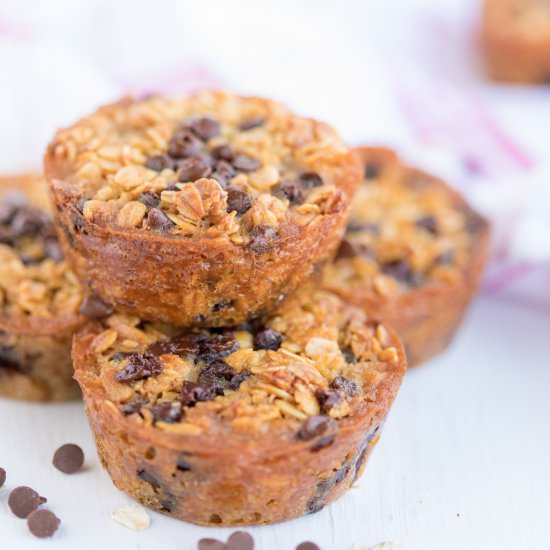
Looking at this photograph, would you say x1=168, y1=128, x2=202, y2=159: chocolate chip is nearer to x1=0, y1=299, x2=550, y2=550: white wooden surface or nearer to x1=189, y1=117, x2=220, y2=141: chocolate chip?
x1=189, y1=117, x2=220, y2=141: chocolate chip

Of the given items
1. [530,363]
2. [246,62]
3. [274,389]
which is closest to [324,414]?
[274,389]

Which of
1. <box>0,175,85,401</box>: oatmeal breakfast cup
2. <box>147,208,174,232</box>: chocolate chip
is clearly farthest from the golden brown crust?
<box>147,208,174,232</box>: chocolate chip

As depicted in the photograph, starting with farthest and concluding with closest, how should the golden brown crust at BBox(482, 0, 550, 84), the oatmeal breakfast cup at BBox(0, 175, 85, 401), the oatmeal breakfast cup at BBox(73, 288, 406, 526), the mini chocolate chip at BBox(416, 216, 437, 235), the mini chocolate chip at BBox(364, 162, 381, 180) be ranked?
the golden brown crust at BBox(482, 0, 550, 84)
the mini chocolate chip at BBox(364, 162, 381, 180)
the mini chocolate chip at BBox(416, 216, 437, 235)
the oatmeal breakfast cup at BBox(0, 175, 85, 401)
the oatmeal breakfast cup at BBox(73, 288, 406, 526)

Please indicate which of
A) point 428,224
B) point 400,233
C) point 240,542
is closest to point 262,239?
point 240,542

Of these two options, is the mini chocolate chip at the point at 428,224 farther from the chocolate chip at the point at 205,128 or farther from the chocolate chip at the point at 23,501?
the chocolate chip at the point at 23,501

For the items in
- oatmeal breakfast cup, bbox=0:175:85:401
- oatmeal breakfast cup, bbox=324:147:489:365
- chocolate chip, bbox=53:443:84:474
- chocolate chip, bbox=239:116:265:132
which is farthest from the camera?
oatmeal breakfast cup, bbox=324:147:489:365

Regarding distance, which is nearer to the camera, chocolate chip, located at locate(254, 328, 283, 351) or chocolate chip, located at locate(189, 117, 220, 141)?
chocolate chip, located at locate(254, 328, 283, 351)

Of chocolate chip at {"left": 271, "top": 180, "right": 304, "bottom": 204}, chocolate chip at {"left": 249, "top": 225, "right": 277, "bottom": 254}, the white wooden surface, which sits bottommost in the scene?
the white wooden surface

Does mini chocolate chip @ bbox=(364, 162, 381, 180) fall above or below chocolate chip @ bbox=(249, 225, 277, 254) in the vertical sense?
below

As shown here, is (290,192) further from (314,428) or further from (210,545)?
(210,545)
